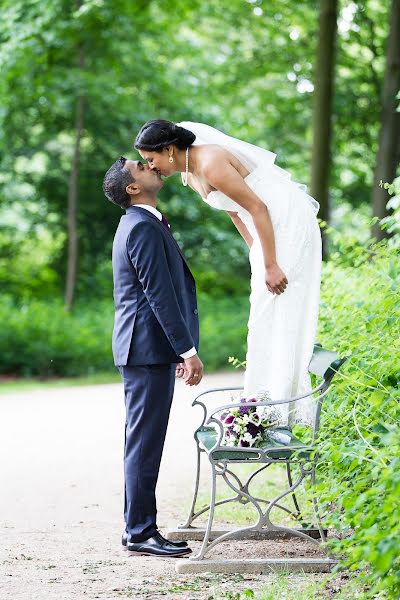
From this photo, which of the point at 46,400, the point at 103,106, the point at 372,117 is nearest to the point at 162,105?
the point at 103,106

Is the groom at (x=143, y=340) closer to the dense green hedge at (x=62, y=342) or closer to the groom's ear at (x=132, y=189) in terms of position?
the groom's ear at (x=132, y=189)

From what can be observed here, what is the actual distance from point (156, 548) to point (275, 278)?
4.92ft

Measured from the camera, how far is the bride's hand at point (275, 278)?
508 cm

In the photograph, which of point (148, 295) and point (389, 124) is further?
point (389, 124)

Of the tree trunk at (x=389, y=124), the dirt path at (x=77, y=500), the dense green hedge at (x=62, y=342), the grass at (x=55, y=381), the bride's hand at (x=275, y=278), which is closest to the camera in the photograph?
the dirt path at (x=77, y=500)

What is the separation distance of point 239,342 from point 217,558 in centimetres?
1212

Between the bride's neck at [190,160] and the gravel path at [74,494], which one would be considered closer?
the gravel path at [74,494]

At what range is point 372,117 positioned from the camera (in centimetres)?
1839

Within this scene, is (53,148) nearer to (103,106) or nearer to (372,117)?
(103,106)

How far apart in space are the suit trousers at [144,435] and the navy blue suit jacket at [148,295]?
10 cm

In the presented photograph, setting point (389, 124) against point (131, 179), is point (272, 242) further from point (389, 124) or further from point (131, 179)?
point (389, 124)

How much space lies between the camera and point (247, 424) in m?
4.88

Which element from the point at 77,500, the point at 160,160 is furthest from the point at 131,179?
the point at 77,500

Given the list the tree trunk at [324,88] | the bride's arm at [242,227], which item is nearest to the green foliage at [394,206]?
the bride's arm at [242,227]
